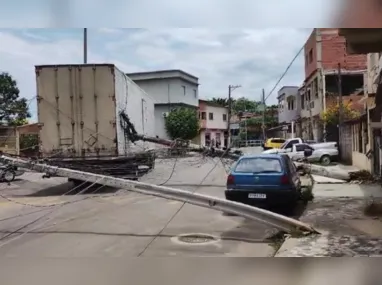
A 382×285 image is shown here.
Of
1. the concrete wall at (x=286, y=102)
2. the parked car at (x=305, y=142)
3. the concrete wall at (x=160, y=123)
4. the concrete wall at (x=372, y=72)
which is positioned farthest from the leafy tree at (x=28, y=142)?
the concrete wall at (x=372, y=72)

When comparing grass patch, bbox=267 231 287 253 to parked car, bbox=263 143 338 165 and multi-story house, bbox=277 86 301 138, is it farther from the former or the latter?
parked car, bbox=263 143 338 165

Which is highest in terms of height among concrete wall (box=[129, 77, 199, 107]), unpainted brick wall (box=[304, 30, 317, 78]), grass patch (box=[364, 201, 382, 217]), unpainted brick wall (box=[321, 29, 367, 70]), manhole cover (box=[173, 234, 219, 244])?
unpainted brick wall (box=[321, 29, 367, 70])

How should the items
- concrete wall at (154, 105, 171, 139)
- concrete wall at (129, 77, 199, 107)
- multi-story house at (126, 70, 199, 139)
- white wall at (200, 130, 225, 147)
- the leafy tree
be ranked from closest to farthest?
1. multi-story house at (126, 70, 199, 139)
2. concrete wall at (129, 77, 199, 107)
3. white wall at (200, 130, 225, 147)
4. concrete wall at (154, 105, 171, 139)
5. the leafy tree

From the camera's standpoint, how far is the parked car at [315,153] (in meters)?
9.71

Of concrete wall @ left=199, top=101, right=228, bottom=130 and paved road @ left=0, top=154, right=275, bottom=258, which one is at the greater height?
concrete wall @ left=199, top=101, right=228, bottom=130

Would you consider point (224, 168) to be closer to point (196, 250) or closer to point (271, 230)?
point (271, 230)

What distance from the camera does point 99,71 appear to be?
30.6 feet

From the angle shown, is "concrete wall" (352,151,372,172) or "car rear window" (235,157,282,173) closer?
"car rear window" (235,157,282,173)

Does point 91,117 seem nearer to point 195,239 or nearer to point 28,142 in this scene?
point 28,142

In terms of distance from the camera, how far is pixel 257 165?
867cm

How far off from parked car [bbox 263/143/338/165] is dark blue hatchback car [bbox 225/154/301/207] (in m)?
0.81

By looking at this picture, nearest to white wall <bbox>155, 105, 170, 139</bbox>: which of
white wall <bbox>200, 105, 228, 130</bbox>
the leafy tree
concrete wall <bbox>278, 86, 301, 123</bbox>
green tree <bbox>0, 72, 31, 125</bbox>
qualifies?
white wall <bbox>200, 105, 228, 130</bbox>

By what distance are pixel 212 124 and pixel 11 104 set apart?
4.13 metres

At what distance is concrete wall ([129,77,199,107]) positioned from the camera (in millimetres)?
8188
